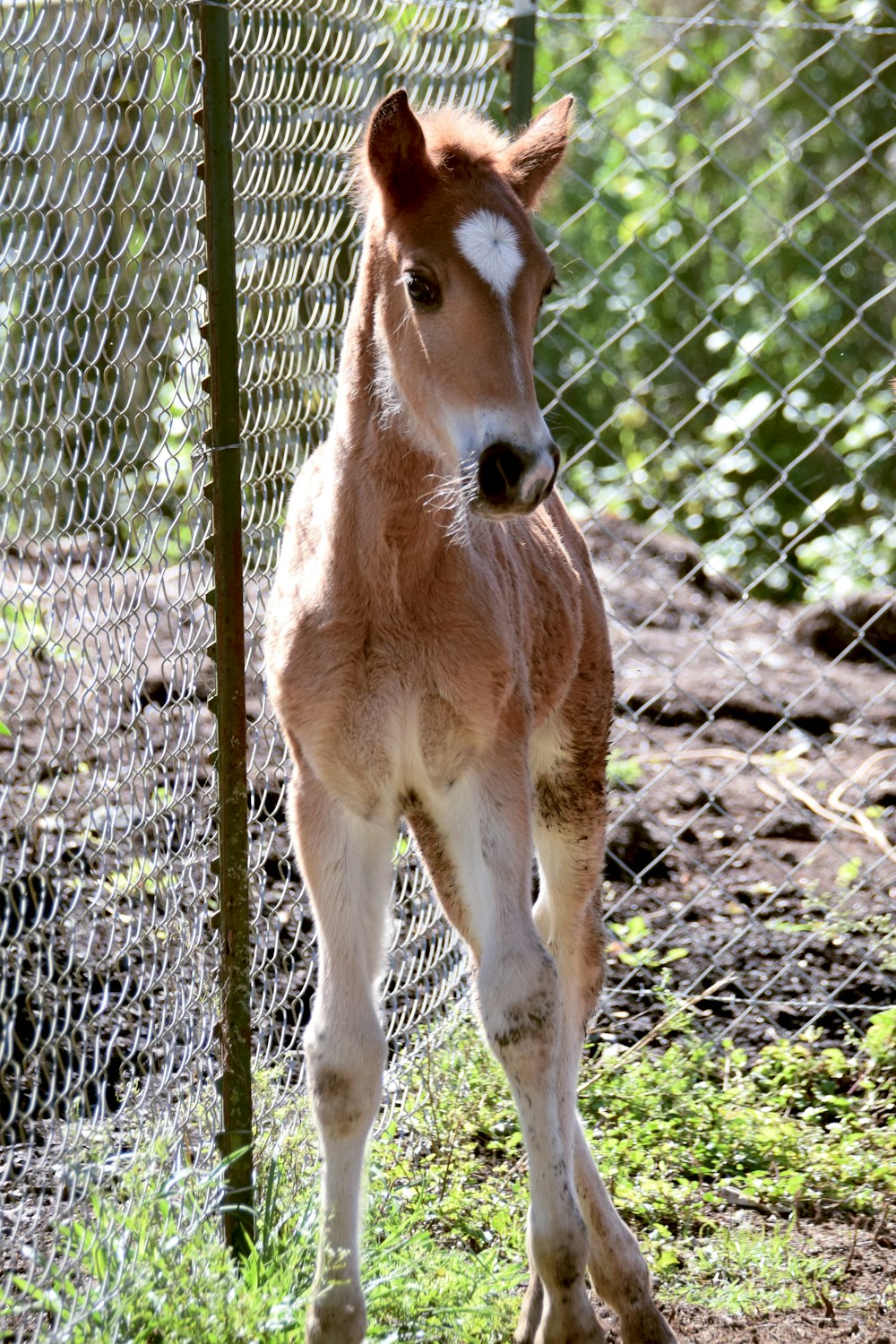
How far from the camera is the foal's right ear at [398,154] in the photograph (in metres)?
2.84

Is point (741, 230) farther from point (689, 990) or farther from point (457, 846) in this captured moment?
point (457, 846)

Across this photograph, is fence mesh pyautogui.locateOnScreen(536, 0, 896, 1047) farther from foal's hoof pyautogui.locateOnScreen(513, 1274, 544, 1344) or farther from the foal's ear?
foal's hoof pyautogui.locateOnScreen(513, 1274, 544, 1344)

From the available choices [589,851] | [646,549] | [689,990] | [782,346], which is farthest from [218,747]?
[782,346]

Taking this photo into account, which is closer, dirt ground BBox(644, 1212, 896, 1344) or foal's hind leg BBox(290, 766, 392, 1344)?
foal's hind leg BBox(290, 766, 392, 1344)

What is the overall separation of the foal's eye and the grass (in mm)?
1764

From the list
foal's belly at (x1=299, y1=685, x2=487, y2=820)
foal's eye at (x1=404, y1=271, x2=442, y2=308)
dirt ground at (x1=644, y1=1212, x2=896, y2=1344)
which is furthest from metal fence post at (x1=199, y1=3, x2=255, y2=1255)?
dirt ground at (x1=644, y1=1212, x2=896, y2=1344)

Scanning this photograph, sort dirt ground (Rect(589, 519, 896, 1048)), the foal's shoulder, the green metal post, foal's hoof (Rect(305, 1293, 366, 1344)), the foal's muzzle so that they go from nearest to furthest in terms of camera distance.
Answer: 1. the foal's muzzle
2. foal's hoof (Rect(305, 1293, 366, 1344))
3. the foal's shoulder
4. the green metal post
5. dirt ground (Rect(589, 519, 896, 1048))

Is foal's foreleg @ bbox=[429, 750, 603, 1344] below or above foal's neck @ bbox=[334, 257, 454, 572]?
below

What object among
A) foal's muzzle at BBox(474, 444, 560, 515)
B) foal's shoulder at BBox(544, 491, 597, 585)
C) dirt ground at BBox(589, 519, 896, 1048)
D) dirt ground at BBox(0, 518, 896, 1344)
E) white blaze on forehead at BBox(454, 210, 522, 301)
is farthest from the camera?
dirt ground at BBox(589, 519, 896, 1048)

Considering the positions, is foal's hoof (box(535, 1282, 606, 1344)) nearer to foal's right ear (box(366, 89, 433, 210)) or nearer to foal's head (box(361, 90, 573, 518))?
foal's head (box(361, 90, 573, 518))

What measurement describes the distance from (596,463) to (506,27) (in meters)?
8.42

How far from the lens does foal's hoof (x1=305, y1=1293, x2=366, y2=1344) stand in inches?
112

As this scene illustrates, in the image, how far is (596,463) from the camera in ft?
42.1

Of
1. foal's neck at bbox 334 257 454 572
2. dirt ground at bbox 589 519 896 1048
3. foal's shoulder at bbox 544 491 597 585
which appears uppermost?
foal's neck at bbox 334 257 454 572
